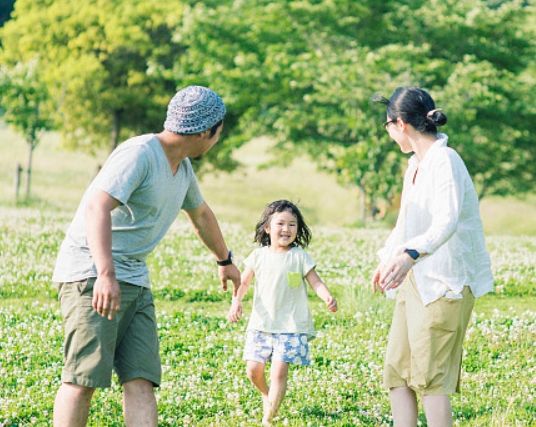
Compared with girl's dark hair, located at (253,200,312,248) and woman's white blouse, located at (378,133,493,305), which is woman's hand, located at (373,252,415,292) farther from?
girl's dark hair, located at (253,200,312,248)

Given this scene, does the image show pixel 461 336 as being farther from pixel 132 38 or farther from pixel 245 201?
pixel 245 201

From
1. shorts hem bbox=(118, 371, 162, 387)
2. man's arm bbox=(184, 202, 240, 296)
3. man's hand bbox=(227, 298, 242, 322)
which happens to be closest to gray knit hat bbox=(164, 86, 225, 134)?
man's arm bbox=(184, 202, 240, 296)

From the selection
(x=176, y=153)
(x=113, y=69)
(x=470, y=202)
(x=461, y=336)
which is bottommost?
(x=461, y=336)

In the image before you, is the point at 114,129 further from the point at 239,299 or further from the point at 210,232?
the point at 210,232

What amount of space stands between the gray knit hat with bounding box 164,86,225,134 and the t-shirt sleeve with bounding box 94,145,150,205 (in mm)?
325

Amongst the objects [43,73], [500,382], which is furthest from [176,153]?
[43,73]

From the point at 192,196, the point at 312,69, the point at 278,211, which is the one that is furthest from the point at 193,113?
the point at 312,69

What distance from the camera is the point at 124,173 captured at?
4621 millimetres

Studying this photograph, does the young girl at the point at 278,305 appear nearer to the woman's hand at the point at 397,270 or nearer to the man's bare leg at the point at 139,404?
the man's bare leg at the point at 139,404

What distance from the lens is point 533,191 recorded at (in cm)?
3784

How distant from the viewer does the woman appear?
5020 mm

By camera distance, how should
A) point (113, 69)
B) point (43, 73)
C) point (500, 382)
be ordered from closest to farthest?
point (500, 382)
point (43, 73)
point (113, 69)

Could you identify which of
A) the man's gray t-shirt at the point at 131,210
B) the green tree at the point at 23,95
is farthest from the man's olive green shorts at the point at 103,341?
the green tree at the point at 23,95

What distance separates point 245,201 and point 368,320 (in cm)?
3196
